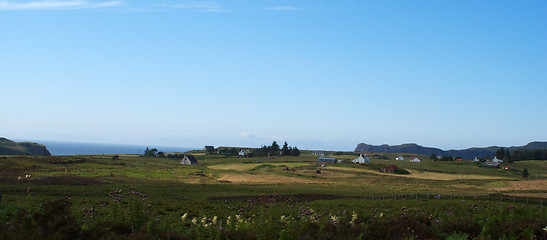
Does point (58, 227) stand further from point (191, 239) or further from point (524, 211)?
point (524, 211)

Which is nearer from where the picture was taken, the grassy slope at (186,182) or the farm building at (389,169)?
the grassy slope at (186,182)

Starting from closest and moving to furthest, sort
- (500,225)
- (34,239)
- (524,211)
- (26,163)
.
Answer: (34,239)
(500,225)
(524,211)
(26,163)

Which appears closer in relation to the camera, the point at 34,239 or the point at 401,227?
the point at 34,239

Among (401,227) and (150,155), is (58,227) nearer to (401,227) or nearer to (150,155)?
(401,227)

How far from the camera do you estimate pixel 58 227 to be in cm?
835

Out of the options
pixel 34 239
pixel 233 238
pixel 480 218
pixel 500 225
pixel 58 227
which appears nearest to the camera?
pixel 34 239

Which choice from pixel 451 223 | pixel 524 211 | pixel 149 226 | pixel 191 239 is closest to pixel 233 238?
pixel 191 239

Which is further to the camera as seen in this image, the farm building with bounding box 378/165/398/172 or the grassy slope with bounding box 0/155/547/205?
the farm building with bounding box 378/165/398/172

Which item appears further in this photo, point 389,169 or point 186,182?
point 389,169

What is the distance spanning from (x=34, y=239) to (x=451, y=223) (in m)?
10.5

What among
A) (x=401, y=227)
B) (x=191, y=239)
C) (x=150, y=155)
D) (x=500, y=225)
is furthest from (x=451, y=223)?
(x=150, y=155)

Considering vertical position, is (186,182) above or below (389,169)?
below

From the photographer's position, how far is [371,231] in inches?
408

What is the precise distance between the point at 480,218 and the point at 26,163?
319 feet
